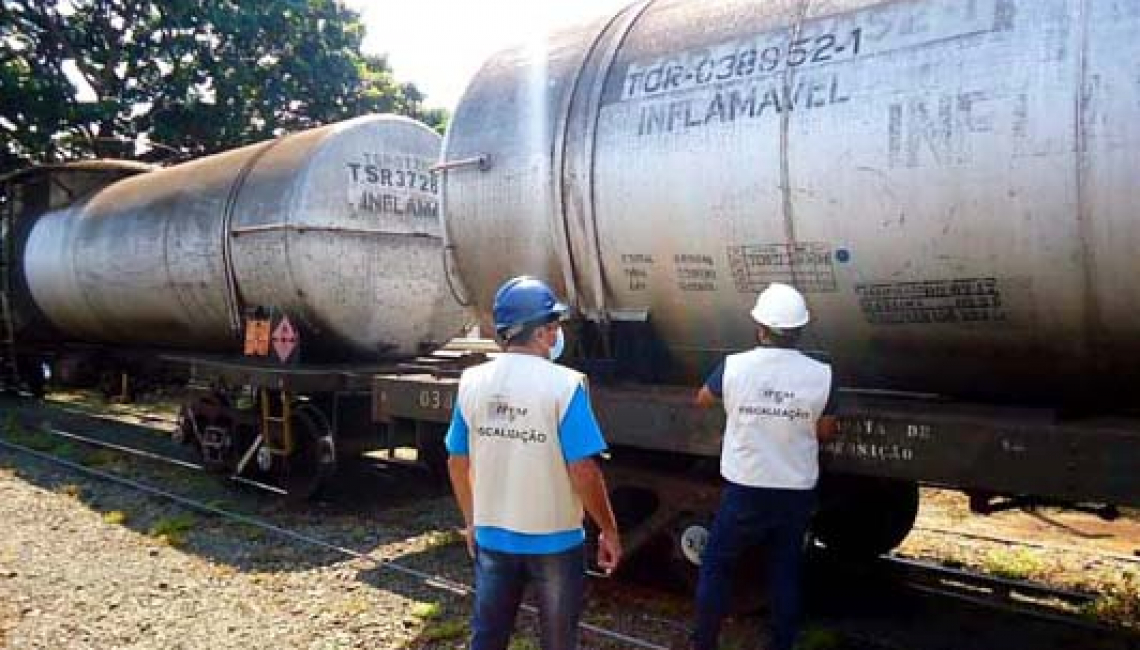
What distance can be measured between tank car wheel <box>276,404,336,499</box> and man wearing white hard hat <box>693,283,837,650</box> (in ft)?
16.6

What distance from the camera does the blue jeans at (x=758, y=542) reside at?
4512mm

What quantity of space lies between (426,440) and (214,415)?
11.8 ft

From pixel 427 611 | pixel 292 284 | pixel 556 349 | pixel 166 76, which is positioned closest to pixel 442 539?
pixel 427 611

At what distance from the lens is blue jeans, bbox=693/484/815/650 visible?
178 inches

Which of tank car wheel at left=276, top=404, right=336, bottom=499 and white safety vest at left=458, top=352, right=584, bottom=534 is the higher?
white safety vest at left=458, top=352, right=584, bottom=534

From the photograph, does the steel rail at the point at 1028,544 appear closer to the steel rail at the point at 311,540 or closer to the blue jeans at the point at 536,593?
the steel rail at the point at 311,540

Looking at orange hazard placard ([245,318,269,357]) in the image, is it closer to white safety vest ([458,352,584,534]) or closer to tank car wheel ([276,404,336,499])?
tank car wheel ([276,404,336,499])

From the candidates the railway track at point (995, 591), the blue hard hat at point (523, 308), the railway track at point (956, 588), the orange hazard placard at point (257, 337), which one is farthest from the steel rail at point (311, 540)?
the blue hard hat at point (523, 308)

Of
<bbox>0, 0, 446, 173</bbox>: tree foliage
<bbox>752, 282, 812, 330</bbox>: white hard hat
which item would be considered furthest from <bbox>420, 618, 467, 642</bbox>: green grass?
<bbox>0, 0, 446, 173</bbox>: tree foliage

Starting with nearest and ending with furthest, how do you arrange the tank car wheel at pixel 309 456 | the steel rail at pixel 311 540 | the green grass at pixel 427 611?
the steel rail at pixel 311 540
the green grass at pixel 427 611
the tank car wheel at pixel 309 456

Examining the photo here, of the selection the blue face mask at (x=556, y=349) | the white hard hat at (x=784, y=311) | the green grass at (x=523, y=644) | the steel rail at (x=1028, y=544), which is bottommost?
the steel rail at (x=1028, y=544)

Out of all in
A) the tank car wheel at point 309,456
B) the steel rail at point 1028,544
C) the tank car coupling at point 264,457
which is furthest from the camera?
the tank car coupling at point 264,457

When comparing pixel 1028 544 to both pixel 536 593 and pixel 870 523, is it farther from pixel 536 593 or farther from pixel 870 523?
pixel 536 593

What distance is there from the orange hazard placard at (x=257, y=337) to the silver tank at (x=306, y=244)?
208 mm
